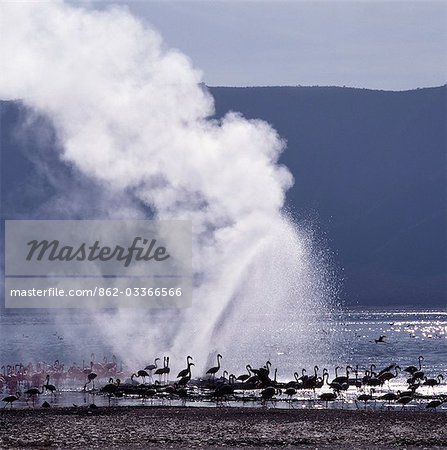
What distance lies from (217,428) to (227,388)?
10510mm

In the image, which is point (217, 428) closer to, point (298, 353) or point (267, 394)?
point (267, 394)

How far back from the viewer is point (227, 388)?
46625 mm

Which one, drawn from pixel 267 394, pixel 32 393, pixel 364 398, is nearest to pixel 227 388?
pixel 267 394

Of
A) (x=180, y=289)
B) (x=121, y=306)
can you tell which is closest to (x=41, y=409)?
(x=180, y=289)

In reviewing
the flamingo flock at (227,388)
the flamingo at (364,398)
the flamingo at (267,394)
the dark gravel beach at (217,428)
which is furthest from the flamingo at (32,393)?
the flamingo at (364,398)

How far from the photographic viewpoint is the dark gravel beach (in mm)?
32500

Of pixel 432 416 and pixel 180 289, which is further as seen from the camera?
pixel 180 289

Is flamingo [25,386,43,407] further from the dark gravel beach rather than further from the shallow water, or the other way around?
the dark gravel beach

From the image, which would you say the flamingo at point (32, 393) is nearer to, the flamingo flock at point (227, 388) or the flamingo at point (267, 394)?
the flamingo flock at point (227, 388)

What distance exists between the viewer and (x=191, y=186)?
79.4 metres

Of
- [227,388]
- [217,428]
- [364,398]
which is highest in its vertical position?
[227,388]

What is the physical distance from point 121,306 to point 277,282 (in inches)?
4042

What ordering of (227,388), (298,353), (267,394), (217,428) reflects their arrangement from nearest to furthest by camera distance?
Result: (217,428)
(227,388)
(267,394)
(298,353)

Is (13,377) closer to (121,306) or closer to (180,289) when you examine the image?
A: (180,289)
